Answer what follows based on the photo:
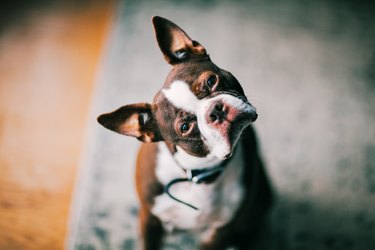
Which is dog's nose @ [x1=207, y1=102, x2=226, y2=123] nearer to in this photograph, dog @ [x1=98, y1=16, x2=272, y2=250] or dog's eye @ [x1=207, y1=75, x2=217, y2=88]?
dog @ [x1=98, y1=16, x2=272, y2=250]

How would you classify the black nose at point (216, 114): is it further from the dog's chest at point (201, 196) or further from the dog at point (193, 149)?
the dog's chest at point (201, 196)

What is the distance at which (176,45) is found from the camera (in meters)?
1.37

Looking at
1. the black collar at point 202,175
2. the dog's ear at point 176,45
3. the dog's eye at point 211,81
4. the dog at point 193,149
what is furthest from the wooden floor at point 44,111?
the dog's eye at point 211,81

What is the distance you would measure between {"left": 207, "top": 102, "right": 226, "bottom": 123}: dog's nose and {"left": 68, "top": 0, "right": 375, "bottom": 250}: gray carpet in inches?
32.6

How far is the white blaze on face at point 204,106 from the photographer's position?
1.19 metres

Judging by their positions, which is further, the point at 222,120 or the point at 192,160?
the point at 192,160

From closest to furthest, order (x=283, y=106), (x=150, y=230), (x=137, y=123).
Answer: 1. (x=137, y=123)
2. (x=150, y=230)
3. (x=283, y=106)

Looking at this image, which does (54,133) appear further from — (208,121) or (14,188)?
(208,121)

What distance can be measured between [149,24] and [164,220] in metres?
1.27

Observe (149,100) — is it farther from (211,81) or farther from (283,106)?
(211,81)

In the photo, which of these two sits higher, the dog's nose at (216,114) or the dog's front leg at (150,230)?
the dog's nose at (216,114)

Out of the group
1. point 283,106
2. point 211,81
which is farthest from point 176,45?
→ point 283,106

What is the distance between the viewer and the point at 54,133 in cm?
214

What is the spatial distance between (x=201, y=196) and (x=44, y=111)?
3.85ft
